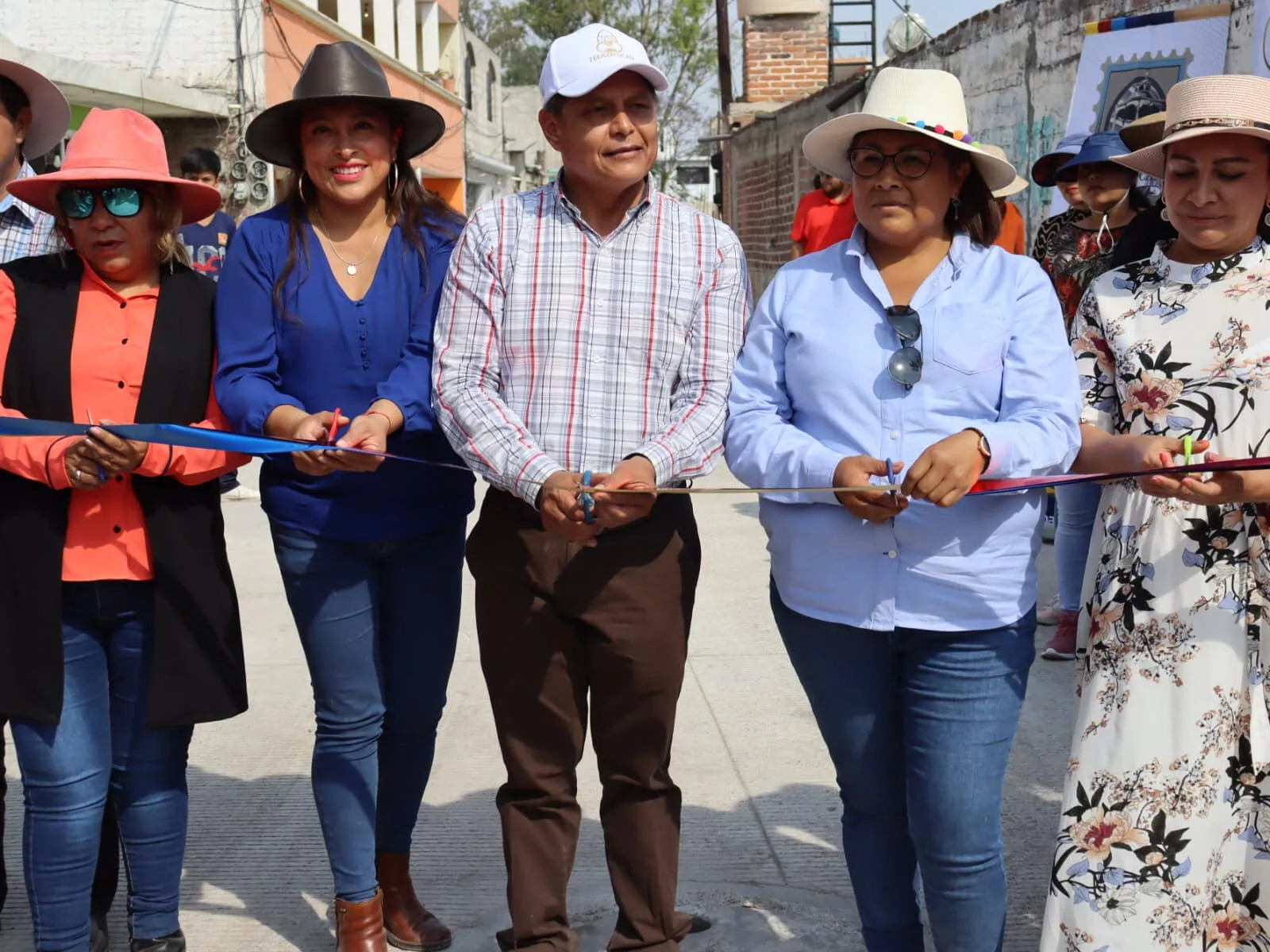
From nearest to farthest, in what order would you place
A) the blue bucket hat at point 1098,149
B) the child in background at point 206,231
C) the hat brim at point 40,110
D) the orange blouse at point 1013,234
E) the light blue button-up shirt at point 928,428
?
the light blue button-up shirt at point 928,428, the hat brim at point 40,110, the blue bucket hat at point 1098,149, the orange blouse at point 1013,234, the child in background at point 206,231

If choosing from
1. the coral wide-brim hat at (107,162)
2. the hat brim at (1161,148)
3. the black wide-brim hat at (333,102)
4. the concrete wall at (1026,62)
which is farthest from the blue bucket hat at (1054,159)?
the coral wide-brim hat at (107,162)

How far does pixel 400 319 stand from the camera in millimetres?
3363

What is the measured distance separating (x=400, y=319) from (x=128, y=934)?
1736 mm

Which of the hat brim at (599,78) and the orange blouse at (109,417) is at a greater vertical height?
the hat brim at (599,78)

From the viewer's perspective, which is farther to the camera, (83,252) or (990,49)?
(990,49)

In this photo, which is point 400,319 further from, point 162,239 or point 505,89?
point 505,89

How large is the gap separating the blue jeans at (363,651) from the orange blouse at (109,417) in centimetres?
33

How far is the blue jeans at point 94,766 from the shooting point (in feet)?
10.5

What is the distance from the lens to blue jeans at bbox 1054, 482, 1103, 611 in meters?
5.58

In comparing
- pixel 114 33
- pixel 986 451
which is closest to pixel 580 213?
pixel 986 451

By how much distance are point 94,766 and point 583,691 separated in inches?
44.4

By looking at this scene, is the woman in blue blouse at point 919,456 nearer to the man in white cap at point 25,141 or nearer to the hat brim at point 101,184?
the hat brim at point 101,184

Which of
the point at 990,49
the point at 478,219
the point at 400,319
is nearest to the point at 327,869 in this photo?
the point at 400,319

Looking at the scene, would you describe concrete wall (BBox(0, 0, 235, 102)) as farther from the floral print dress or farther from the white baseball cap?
the floral print dress
